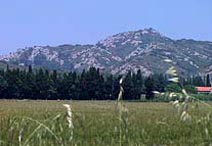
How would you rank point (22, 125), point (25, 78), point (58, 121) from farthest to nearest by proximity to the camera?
point (25, 78) < point (22, 125) < point (58, 121)

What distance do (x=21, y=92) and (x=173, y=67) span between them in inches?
5012

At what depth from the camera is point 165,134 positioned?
1638 cm

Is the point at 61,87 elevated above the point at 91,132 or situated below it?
above

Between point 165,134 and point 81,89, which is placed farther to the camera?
point 81,89

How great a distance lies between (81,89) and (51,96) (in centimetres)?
745

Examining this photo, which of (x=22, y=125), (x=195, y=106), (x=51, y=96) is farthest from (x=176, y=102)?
(x=51, y=96)

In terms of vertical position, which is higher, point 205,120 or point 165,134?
point 205,120

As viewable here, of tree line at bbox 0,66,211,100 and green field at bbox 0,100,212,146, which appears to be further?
tree line at bbox 0,66,211,100

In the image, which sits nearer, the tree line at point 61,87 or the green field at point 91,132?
the green field at point 91,132

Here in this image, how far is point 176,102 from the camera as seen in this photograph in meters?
3.30

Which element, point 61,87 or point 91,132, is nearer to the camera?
point 91,132

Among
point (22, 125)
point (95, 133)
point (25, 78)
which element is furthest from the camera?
point (25, 78)

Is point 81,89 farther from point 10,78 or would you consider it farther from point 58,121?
point 58,121

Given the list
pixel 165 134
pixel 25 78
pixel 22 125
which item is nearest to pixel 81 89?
pixel 25 78
